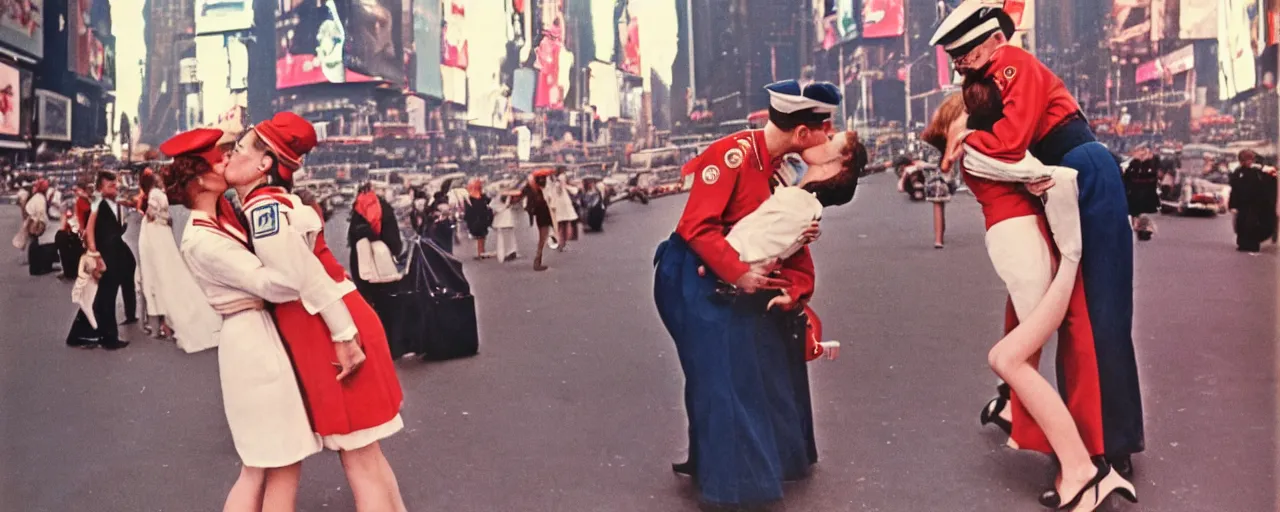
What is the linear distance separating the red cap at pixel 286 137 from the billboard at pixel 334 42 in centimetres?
123

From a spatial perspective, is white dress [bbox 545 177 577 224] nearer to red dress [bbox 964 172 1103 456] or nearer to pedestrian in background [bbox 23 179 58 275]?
red dress [bbox 964 172 1103 456]

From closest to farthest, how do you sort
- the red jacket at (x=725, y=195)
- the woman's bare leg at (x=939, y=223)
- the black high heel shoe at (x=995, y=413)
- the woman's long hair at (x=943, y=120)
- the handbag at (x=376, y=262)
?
the red jacket at (x=725, y=195) → the woman's long hair at (x=943, y=120) → the black high heel shoe at (x=995, y=413) → the woman's bare leg at (x=939, y=223) → the handbag at (x=376, y=262)

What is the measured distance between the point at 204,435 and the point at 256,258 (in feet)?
4.35

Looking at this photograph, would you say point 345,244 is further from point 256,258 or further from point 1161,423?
point 1161,423

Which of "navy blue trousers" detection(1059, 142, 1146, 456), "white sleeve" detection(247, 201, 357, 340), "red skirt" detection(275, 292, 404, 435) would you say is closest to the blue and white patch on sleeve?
"white sleeve" detection(247, 201, 357, 340)

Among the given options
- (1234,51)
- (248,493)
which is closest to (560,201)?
(248,493)

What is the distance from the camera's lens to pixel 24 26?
395 cm

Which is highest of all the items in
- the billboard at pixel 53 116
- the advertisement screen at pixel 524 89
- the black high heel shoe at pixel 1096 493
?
the advertisement screen at pixel 524 89

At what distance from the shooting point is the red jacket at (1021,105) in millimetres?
3148

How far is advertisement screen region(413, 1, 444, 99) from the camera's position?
4.04 metres

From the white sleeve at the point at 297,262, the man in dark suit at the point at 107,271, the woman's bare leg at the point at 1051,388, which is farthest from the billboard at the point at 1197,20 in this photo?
the man in dark suit at the point at 107,271

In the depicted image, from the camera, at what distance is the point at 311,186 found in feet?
12.9

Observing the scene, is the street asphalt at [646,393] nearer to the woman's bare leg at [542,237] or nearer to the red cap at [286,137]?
the woman's bare leg at [542,237]

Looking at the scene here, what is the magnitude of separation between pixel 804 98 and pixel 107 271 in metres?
2.67
